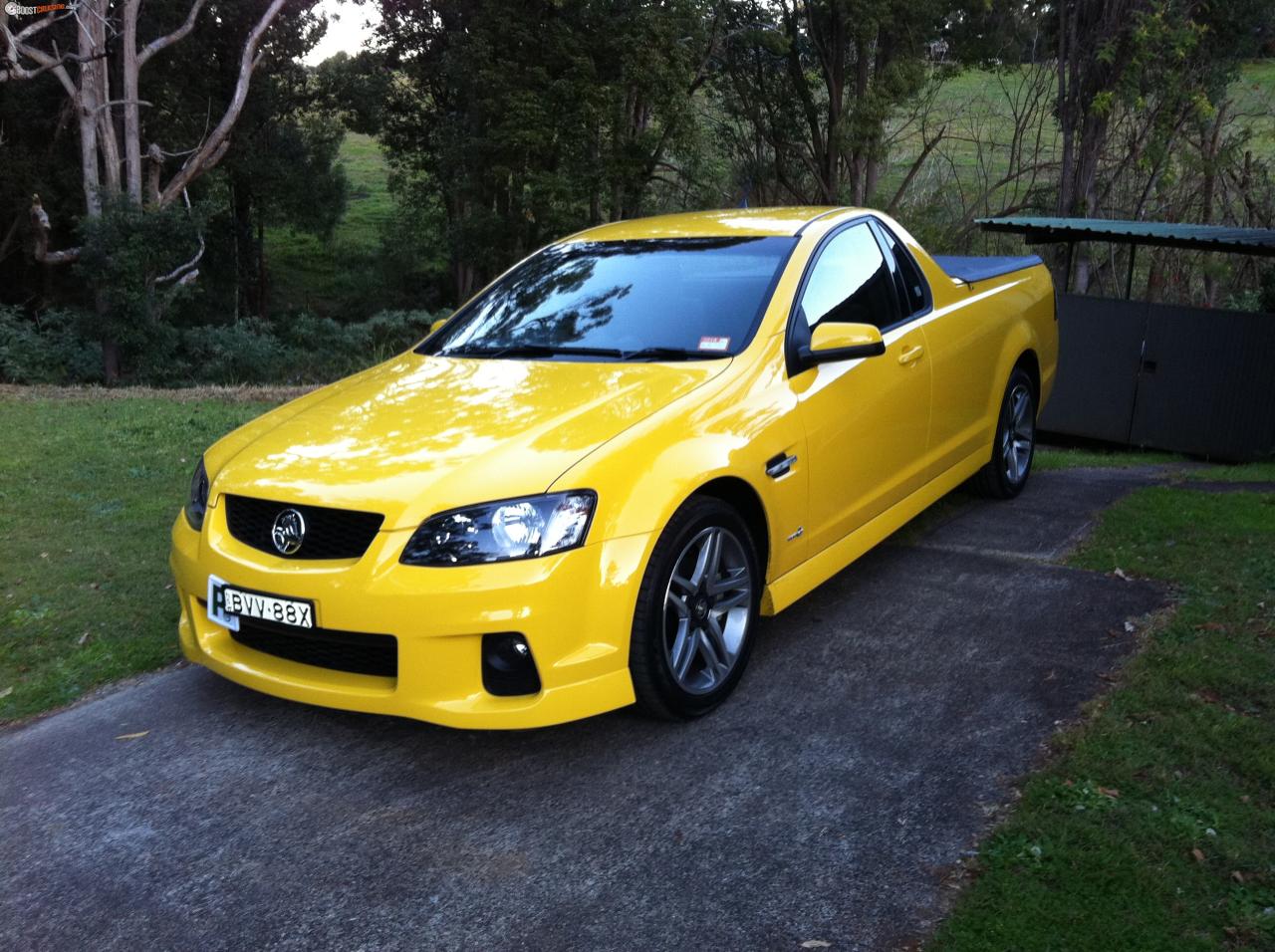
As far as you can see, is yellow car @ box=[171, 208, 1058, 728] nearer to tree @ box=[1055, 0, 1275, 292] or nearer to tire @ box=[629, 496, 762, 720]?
tire @ box=[629, 496, 762, 720]

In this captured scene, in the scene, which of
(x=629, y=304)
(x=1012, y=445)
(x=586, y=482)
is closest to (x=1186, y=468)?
(x=1012, y=445)

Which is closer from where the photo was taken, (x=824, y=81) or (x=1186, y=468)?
(x=1186, y=468)

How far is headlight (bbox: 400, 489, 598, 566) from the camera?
134 inches

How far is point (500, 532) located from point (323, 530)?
59cm

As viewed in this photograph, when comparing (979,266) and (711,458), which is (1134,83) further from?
(711,458)

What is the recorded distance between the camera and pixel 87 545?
20.2 feet

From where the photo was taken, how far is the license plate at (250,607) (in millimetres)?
3514

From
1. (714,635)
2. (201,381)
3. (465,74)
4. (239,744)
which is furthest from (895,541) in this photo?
(465,74)

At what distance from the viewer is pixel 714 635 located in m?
3.96

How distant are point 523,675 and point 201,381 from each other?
2464 cm

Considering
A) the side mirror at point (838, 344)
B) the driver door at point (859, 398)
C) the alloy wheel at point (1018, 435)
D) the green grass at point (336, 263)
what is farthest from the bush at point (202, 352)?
the side mirror at point (838, 344)

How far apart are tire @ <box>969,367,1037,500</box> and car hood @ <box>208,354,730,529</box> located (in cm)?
288

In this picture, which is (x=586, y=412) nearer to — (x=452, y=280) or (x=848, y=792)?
(x=848, y=792)

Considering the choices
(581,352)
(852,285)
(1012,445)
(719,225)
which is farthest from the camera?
(1012,445)
